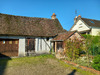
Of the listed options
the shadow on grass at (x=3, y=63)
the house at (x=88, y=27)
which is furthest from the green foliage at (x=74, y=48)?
the house at (x=88, y=27)

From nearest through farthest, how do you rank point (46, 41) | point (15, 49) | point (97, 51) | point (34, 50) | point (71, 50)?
point (71, 50), point (97, 51), point (15, 49), point (34, 50), point (46, 41)

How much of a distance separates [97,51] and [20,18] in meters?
12.1

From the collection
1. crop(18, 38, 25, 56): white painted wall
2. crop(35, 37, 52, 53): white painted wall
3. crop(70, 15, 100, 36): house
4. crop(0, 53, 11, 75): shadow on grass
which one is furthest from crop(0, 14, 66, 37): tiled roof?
crop(70, 15, 100, 36): house

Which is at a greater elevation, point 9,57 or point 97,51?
point 97,51

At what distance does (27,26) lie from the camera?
12.5m

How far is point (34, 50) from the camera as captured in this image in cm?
1158

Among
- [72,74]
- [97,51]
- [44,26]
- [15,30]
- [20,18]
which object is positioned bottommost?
[72,74]

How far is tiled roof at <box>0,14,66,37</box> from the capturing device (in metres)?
10.9

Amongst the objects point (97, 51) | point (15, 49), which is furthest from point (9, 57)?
point (97, 51)

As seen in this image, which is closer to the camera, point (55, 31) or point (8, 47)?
point (8, 47)

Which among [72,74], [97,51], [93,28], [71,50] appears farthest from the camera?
[93,28]

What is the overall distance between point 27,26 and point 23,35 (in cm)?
218

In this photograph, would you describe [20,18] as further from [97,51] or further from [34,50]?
[97,51]

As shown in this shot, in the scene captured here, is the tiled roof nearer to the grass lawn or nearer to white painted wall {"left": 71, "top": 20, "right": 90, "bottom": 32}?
the grass lawn
